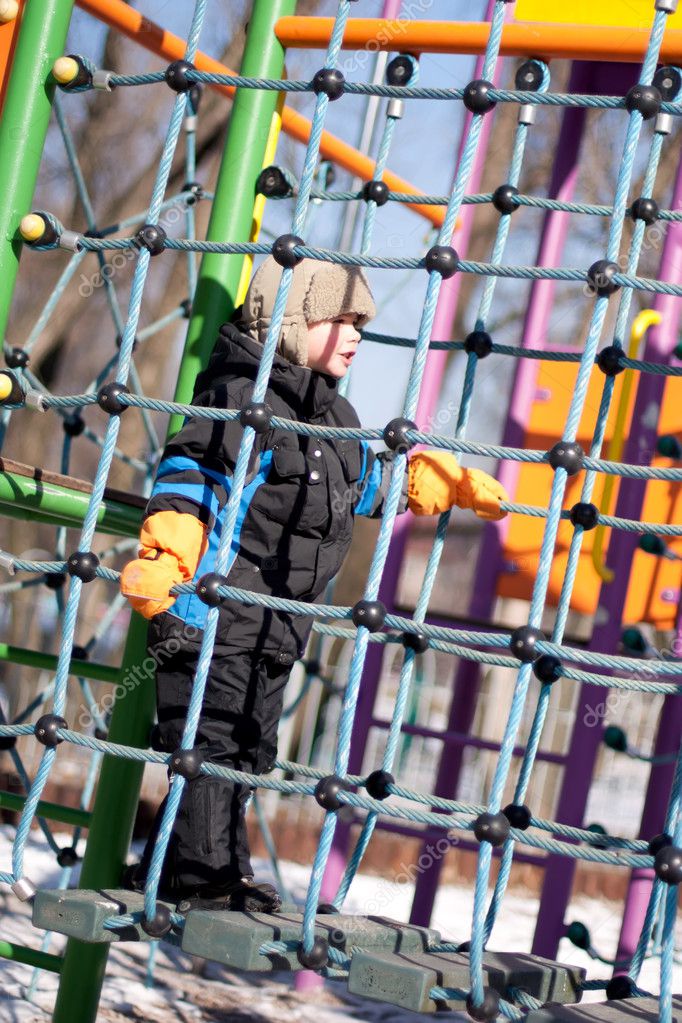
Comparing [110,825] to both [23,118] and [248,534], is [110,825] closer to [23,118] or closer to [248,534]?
[248,534]

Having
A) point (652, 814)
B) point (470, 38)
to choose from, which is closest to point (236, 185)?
point (470, 38)

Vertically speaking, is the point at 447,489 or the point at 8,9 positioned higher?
the point at 8,9

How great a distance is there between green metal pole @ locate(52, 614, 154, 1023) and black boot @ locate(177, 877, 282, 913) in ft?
1.56

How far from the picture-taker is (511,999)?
2.05 m

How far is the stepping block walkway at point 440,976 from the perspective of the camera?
1855 mm

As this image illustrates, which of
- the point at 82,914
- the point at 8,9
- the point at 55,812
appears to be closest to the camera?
the point at 82,914

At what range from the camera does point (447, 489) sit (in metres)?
2.60

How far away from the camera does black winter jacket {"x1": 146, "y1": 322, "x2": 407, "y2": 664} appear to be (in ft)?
7.33

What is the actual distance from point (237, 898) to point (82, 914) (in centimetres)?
31

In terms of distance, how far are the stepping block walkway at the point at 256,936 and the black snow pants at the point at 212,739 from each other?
5.3 inches

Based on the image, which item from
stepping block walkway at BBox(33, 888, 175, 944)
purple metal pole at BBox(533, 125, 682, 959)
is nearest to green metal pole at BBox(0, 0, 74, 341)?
stepping block walkway at BBox(33, 888, 175, 944)

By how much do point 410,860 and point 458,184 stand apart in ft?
14.8

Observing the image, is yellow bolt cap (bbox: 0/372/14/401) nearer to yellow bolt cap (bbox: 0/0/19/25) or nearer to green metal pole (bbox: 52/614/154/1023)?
green metal pole (bbox: 52/614/154/1023)

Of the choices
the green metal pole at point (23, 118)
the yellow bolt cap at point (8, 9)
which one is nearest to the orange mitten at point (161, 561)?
the green metal pole at point (23, 118)
